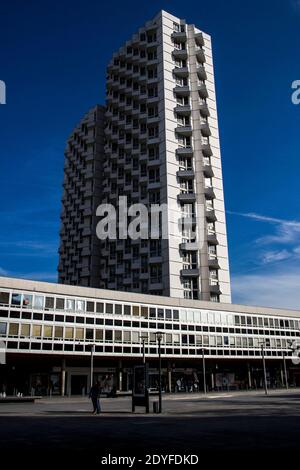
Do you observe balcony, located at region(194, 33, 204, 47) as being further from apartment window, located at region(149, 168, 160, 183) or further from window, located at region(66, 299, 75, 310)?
window, located at region(66, 299, 75, 310)

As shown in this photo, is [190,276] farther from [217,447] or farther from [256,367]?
[217,447]

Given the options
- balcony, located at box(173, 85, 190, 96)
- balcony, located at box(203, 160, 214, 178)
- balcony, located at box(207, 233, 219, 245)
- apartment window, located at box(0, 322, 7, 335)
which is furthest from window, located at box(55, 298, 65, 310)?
balcony, located at box(173, 85, 190, 96)

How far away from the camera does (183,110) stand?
8131 cm

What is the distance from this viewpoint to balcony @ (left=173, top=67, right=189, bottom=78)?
83.3 m

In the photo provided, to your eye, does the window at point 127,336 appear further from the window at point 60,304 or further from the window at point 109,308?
the window at point 60,304

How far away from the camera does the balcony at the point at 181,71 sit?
273 feet

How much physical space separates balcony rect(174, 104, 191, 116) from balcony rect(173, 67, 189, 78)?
6.36 m

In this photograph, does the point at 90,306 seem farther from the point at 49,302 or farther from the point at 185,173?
the point at 185,173

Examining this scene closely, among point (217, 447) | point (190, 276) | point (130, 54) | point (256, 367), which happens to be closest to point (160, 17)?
point (130, 54)

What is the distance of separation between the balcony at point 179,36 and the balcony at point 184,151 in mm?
21770

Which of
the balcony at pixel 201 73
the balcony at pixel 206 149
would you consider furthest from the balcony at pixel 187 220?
the balcony at pixel 201 73

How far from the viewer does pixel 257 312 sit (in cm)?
7262

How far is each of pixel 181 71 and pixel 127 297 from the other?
145 ft
